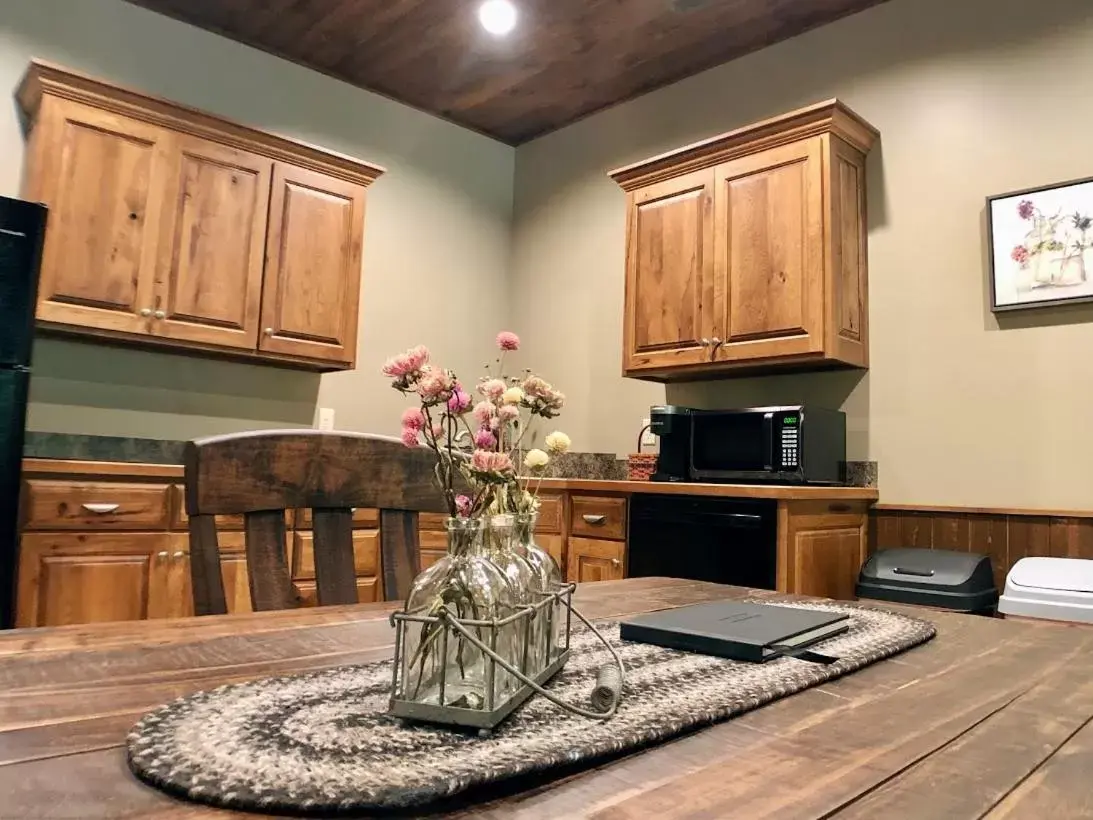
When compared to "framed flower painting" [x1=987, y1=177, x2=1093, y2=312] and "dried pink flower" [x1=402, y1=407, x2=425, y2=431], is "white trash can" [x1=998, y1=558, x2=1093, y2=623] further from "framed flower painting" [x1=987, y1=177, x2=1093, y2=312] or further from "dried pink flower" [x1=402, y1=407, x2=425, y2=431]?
"dried pink flower" [x1=402, y1=407, x2=425, y2=431]

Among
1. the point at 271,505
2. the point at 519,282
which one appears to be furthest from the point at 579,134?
the point at 271,505

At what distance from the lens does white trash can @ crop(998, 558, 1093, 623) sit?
81.6 inches

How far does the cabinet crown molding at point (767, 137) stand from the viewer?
283 cm

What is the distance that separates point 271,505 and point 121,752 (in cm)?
67

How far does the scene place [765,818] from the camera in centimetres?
43

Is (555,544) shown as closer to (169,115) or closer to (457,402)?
(169,115)

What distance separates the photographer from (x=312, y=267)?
10.8ft

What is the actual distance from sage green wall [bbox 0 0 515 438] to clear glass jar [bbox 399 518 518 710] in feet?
9.44

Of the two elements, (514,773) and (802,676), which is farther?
(802,676)

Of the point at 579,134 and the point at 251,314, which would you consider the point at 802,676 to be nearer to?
the point at 251,314

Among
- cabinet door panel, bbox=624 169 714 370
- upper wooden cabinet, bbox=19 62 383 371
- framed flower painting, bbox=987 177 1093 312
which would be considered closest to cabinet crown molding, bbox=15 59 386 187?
upper wooden cabinet, bbox=19 62 383 371

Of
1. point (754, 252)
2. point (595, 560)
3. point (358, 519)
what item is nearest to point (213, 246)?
point (358, 519)

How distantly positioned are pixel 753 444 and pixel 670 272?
82 cm

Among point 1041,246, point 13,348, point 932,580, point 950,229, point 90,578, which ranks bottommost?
point 90,578
